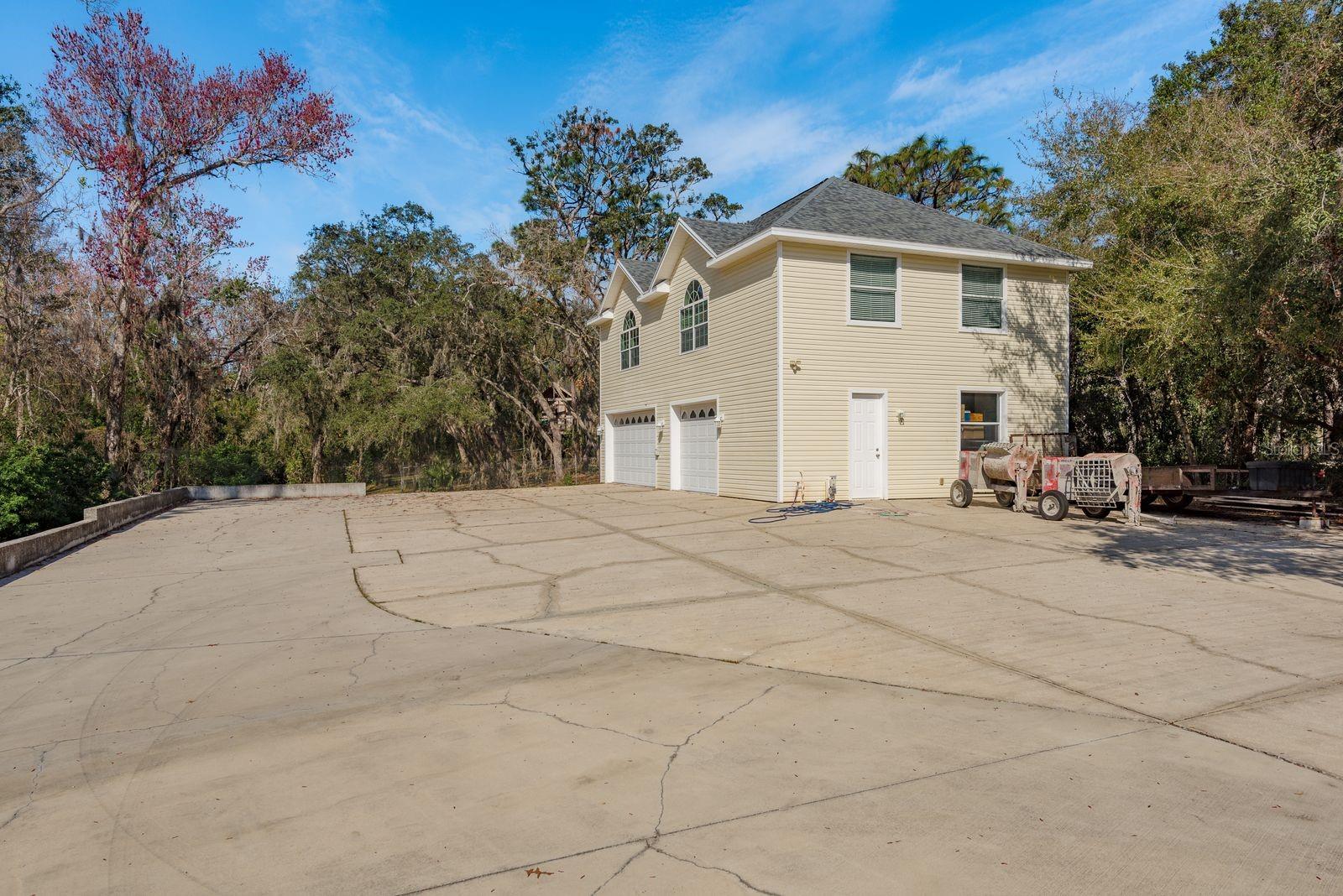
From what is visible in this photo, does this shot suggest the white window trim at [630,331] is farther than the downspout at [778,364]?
Yes

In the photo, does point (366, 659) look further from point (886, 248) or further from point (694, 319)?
point (694, 319)

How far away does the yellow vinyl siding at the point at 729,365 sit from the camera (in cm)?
1459

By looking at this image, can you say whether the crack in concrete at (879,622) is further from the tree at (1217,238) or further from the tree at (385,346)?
the tree at (385,346)

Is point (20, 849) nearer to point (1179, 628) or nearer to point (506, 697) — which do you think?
point (506, 697)

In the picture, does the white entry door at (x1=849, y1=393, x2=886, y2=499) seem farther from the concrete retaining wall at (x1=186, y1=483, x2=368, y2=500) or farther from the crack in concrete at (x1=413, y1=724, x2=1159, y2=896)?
the concrete retaining wall at (x1=186, y1=483, x2=368, y2=500)

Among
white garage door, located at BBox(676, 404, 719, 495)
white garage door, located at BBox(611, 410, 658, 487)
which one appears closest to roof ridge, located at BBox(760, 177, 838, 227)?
white garage door, located at BBox(676, 404, 719, 495)

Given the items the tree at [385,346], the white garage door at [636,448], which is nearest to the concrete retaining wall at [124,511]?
the tree at [385,346]

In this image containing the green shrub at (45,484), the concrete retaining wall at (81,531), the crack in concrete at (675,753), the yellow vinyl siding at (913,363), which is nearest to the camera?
the crack in concrete at (675,753)

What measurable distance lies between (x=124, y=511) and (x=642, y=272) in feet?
44.6

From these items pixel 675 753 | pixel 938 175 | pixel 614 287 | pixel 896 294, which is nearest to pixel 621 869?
pixel 675 753

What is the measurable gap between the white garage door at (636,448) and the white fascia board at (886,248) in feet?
19.8

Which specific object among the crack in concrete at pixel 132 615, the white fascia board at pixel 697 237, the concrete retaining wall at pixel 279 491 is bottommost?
the crack in concrete at pixel 132 615

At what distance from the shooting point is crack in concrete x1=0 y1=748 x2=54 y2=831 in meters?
2.87

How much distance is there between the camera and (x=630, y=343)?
70.7 feet
